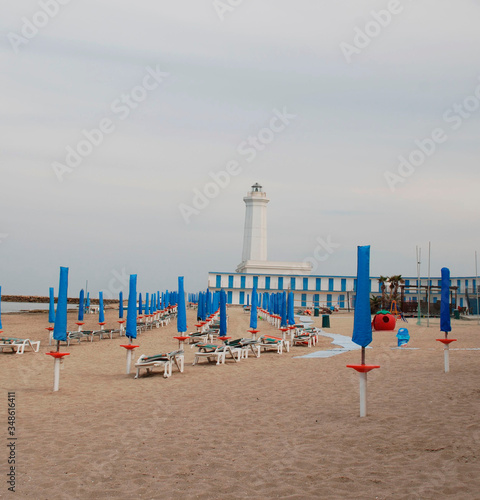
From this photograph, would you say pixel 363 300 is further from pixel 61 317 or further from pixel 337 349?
pixel 337 349

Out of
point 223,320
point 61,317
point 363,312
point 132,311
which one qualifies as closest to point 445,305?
point 363,312

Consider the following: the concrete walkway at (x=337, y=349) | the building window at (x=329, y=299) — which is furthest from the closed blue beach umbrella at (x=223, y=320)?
the building window at (x=329, y=299)

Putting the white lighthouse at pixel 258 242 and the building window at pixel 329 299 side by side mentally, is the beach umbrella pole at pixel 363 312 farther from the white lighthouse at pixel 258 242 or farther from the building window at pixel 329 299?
the white lighthouse at pixel 258 242

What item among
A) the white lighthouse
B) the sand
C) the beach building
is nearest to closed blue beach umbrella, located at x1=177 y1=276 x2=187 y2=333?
the sand

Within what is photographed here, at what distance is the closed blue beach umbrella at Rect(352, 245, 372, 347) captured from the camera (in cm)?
715

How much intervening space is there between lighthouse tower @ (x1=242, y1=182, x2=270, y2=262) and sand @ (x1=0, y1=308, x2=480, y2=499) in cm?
4720

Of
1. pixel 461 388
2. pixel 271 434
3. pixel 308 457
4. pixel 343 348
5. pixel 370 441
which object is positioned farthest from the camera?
pixel 343 348

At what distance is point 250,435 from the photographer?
6418mm

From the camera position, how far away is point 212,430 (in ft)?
21.9

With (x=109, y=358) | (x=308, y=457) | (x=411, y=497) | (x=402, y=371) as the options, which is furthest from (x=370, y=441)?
(x=109, y=358)

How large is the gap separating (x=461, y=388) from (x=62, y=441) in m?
5.77

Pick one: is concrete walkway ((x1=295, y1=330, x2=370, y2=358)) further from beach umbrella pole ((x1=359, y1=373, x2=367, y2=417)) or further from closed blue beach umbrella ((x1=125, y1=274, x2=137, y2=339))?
beach umbrella pole ((x1=359, y1=373, x2=367, y2=417))

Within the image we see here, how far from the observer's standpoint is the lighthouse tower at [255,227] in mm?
58562

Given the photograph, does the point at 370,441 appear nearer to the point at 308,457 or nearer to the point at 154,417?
the point at 308,457
